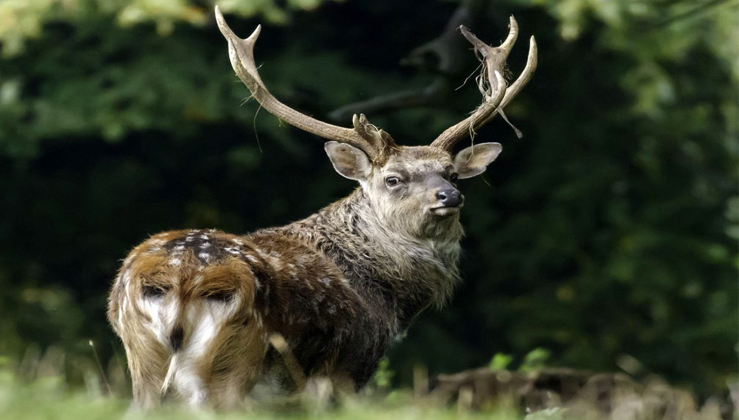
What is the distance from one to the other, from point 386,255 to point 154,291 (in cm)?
186

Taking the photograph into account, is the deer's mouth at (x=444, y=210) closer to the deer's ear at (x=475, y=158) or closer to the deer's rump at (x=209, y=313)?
the deer's ear at (x=475, y=158)

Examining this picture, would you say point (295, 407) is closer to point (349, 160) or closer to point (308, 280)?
point (308, 280)

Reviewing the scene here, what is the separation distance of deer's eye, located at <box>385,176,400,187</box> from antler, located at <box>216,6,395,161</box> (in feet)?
0.51

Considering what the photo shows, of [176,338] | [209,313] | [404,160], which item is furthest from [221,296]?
[404,160]

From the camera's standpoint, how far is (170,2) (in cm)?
933

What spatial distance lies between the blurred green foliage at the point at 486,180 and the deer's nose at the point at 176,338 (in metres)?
6.27

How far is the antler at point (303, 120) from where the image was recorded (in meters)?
7.02

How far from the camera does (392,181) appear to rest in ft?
22.7

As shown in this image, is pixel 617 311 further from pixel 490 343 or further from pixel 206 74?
pixel 206 74

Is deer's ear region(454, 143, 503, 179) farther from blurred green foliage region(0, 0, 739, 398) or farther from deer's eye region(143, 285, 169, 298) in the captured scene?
blurred green foliage region(0, 0, 739, 398)

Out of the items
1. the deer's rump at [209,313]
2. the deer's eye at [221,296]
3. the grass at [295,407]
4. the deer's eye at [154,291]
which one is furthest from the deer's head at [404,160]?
the deer's eye at [154,291]

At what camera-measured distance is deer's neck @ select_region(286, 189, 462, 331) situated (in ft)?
21.6

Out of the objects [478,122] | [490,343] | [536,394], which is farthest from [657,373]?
[478,122]

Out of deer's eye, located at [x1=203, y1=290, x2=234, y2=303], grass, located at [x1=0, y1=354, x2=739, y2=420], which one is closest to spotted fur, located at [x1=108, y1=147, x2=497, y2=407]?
deer's eye, located at [x1=203, y1=290, x2=234, y2=303]
